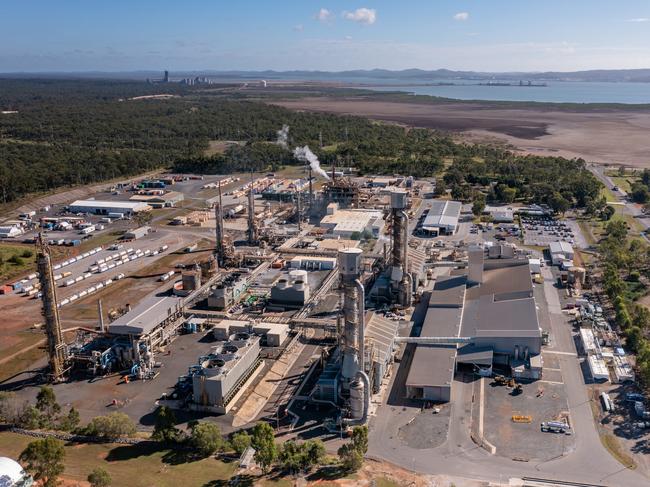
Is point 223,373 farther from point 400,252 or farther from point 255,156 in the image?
point 255,156

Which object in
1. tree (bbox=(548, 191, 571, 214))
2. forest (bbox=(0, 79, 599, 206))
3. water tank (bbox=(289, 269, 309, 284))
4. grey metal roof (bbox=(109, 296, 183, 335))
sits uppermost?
forest (bbox=(0, 79, 599, 206))

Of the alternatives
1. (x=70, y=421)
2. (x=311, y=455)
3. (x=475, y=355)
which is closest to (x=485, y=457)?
(x=311, y=455)

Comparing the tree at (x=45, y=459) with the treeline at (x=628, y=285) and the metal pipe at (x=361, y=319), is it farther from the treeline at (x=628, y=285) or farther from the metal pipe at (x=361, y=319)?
the treeline at (x=628, y=285)

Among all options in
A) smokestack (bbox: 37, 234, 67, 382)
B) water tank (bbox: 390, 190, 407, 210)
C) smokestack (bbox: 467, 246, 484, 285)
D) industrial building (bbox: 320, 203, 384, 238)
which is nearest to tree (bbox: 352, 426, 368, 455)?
smokestack (bbox: 37, 234, 67, 382)

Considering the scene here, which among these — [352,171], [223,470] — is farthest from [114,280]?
[352,171]

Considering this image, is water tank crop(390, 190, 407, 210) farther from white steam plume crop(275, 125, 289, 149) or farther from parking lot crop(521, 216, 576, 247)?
white steam plume crop(275, 125, 289, 149)

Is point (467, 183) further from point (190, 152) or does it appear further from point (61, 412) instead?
point (61, 412)
